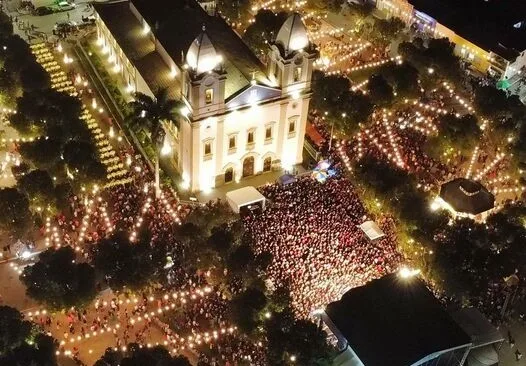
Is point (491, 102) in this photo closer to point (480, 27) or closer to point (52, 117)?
point (480, 27)

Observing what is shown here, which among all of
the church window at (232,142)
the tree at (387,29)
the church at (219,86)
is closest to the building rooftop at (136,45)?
the church at (219,86)

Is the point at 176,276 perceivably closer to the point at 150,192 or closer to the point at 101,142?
the point at 150,192

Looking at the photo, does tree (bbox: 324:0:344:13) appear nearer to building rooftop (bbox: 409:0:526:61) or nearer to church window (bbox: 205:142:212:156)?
building rooftop (bbox: 409:0:526:61)

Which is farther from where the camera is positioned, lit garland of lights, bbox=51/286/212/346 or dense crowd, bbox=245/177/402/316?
dense crowd, bbox=245/177/402/316

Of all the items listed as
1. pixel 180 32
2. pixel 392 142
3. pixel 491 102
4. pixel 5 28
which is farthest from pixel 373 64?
pixel 5 28

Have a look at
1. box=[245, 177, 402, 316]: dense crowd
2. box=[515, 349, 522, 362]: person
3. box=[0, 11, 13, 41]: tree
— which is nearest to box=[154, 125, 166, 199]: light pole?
box=[245, 177, 402, 316]: dense crowd

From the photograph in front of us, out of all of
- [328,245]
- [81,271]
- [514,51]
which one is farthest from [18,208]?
[514,51]

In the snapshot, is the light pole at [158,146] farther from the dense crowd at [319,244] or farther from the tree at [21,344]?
the tree at [21,344]
